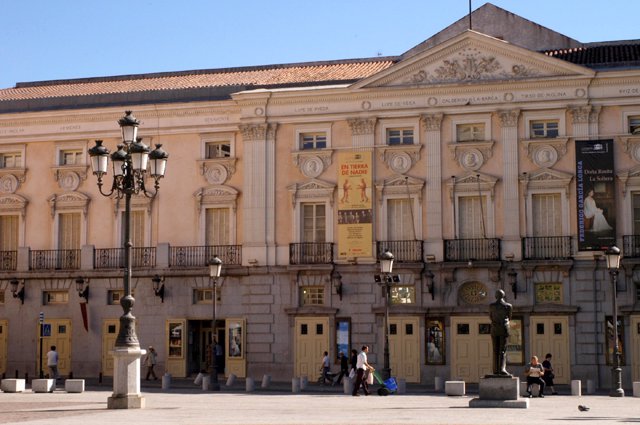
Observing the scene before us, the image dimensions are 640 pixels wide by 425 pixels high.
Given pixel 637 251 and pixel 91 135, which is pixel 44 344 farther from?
pixel 637 251

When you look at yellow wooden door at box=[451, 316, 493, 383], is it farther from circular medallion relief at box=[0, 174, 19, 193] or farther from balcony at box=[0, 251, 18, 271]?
circular medallion relief at box=[0, 174, 19, 193]

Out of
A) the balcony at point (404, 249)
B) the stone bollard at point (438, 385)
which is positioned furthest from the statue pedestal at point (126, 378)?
the balcony at point (404, 249)

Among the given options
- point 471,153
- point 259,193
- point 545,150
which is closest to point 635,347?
point 545,150

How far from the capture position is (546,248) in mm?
42688

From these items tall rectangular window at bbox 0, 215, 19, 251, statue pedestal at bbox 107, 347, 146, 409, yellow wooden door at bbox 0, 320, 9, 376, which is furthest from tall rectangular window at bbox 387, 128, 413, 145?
statue pedestal at bbox 107, 347, 146, 409

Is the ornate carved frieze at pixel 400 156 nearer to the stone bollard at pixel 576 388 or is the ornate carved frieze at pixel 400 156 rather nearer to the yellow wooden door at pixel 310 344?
the yellow wooden door at pixel 310 344

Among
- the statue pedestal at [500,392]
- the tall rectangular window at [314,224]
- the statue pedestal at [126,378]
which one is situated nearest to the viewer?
the statue pedestal at [126,378]

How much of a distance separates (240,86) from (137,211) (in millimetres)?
6431

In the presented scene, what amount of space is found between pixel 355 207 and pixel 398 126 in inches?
136

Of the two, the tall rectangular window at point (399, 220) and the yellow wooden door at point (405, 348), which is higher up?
the tall rectangular window at point (399, 220)

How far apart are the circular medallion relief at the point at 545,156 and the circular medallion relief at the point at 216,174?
12.0m

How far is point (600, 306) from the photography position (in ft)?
137

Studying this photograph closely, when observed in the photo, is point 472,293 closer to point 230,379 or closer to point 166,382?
point 230,379

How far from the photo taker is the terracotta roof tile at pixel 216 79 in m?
47.9
